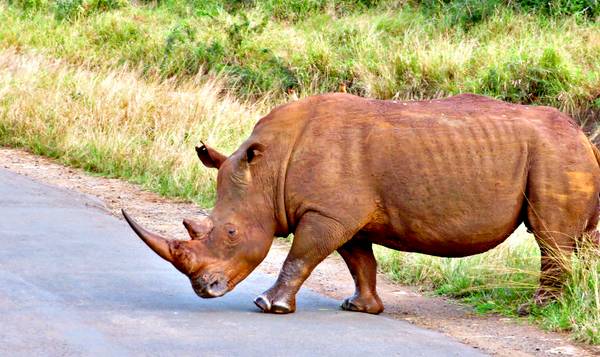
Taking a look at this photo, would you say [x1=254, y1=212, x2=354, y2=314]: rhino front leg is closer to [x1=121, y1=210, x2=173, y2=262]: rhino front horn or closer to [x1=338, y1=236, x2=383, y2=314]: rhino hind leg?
[x1=338, y1=236, x2=383, y2=314]: rhino hind leg

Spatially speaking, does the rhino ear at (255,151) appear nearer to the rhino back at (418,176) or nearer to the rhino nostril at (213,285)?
the rhino back at (418,176)

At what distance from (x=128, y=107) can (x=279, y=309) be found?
7.59 meters

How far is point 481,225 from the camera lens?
729 cm

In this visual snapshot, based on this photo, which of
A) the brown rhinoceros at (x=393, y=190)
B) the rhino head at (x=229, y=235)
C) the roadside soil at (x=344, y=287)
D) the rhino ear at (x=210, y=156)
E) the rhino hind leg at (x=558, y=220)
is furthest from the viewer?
the rhino ear at (x=210, y=156)

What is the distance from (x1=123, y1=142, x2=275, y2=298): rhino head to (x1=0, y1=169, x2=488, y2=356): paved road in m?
0.23

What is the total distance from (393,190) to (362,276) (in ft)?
2.03

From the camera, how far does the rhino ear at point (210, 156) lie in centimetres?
763

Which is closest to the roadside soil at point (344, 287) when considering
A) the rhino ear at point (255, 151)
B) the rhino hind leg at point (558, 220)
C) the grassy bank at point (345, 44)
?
the rhino hind leg at point (558, 220)

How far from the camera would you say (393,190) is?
7281 mm

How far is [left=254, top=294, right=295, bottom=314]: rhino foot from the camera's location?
23.5 ft

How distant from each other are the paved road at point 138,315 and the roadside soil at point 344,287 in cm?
30

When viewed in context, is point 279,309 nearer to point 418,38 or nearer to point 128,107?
point 128,107

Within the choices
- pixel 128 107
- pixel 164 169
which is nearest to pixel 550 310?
pixel 164 169

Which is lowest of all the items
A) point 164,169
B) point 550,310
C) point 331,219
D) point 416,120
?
point 164,169
